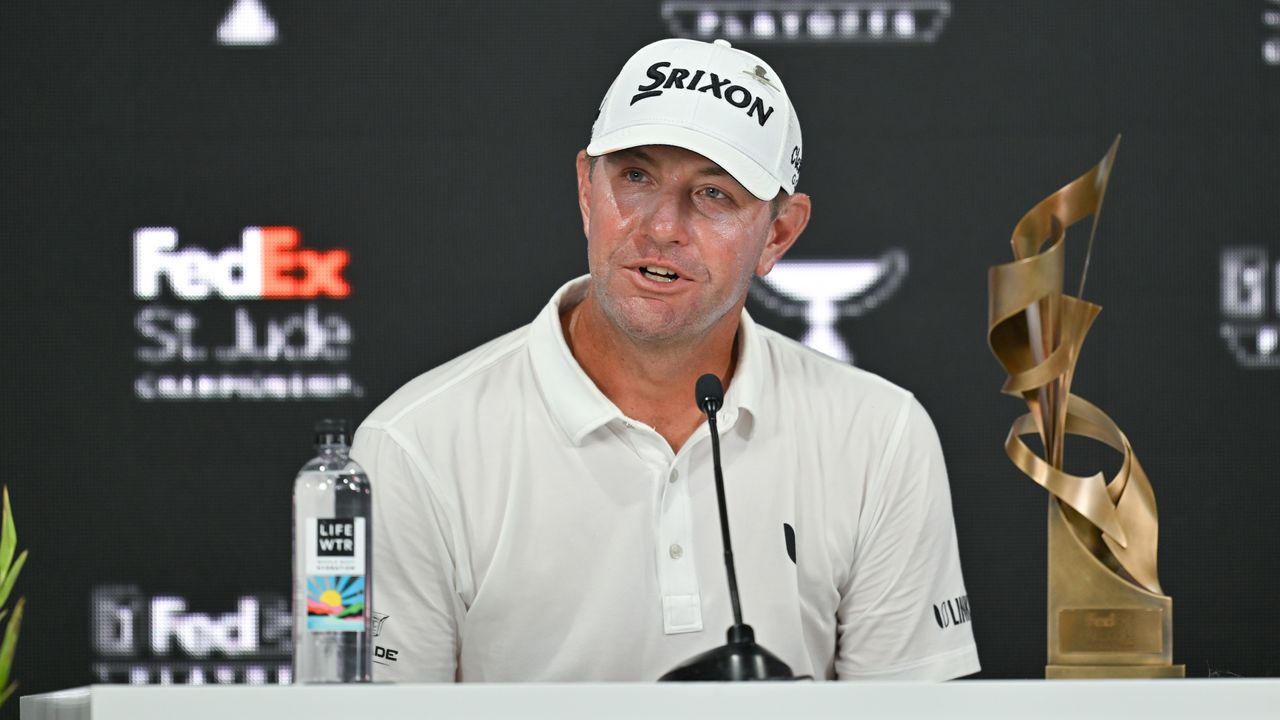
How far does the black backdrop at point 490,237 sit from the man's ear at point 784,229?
0.95 metres

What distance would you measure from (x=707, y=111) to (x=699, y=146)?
0.06 metres

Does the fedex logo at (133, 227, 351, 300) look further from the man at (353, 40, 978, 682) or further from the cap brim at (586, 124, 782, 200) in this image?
the cap brim at (586, 124, 782, 200)

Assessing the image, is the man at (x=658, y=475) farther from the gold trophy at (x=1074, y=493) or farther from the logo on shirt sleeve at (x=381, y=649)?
the gold trophy at (x=1074, y=493)

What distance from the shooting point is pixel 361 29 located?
3.29 m

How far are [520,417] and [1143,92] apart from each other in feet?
5.98

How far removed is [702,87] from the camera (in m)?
1.99

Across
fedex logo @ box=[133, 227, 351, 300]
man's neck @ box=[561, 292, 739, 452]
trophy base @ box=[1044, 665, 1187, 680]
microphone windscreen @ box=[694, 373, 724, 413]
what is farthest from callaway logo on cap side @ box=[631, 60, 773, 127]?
Answer: fedex logo @ box=[133, 227, 351, 300]

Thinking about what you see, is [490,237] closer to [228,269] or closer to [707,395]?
[228,269]

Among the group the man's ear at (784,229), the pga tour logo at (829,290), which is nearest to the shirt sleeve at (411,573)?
the man's ear at (784,229)

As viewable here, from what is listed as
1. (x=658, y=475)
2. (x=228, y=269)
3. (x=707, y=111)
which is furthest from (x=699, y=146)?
(x=228, y=269)

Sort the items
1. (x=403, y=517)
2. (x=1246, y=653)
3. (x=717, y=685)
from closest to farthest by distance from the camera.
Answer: (x=717, y=685) < (x=403, y=517) < (x=1246, y=653)

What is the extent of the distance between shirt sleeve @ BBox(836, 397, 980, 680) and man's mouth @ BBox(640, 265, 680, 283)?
0.40m

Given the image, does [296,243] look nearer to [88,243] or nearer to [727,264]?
[88,243]

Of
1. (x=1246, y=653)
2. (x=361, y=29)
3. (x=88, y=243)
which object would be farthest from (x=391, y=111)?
(x=1246, y=653)
